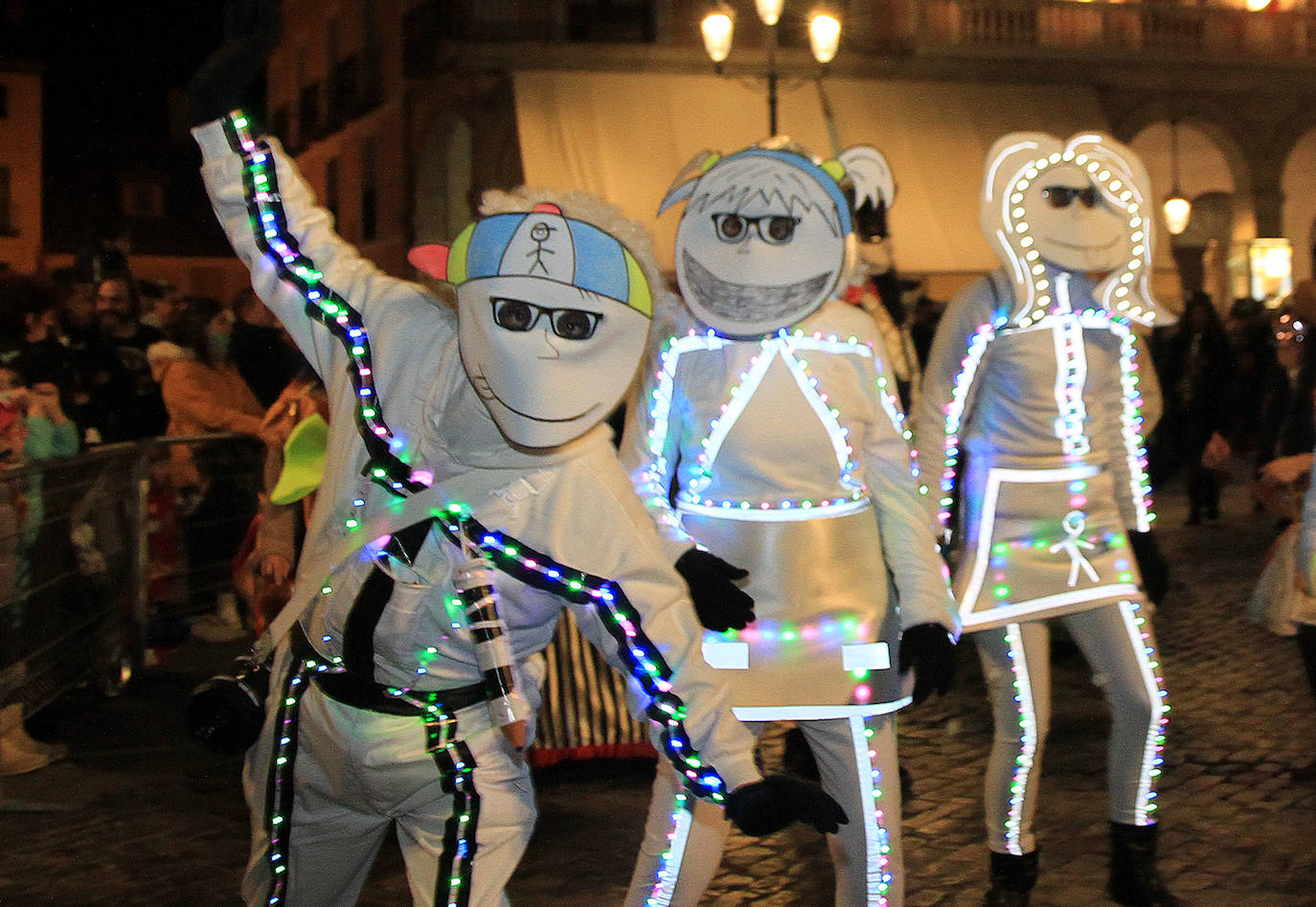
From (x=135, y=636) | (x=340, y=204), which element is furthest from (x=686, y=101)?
(x=135, y=636)

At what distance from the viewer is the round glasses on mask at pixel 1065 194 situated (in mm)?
4312

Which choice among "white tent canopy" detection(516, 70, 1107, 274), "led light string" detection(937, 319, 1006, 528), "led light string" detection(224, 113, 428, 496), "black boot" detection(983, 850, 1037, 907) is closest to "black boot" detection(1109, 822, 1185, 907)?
"black boot" detection(983, 850, 1037, 907)

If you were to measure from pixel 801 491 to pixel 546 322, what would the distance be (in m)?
1.11

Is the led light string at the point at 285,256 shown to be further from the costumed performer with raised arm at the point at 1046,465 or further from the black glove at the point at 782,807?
the costumed performer with raised arm at the point at 1046,465

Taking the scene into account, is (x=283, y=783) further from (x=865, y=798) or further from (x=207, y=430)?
(x=207, y=430)

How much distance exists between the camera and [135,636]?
299 inches

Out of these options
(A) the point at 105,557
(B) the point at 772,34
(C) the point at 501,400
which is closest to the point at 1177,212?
(B) the point at 772,34

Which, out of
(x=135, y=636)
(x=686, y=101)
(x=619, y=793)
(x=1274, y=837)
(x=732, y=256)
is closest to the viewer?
(x=732, y=256)

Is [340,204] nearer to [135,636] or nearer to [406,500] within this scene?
[135,636]

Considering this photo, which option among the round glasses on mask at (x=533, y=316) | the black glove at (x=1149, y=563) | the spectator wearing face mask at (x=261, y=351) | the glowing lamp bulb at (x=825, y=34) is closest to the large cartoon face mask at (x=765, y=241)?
the round glasses on mask at (x=533, y=316)

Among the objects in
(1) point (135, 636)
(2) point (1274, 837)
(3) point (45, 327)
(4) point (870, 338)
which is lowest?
(2) point (1274, 837)

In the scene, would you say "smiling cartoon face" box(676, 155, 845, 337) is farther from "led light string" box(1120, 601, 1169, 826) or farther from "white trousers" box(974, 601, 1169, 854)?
"led light string" box(1120, 601, 1169, 826)

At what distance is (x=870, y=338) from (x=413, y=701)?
1532 mm

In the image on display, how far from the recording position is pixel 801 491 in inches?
138
